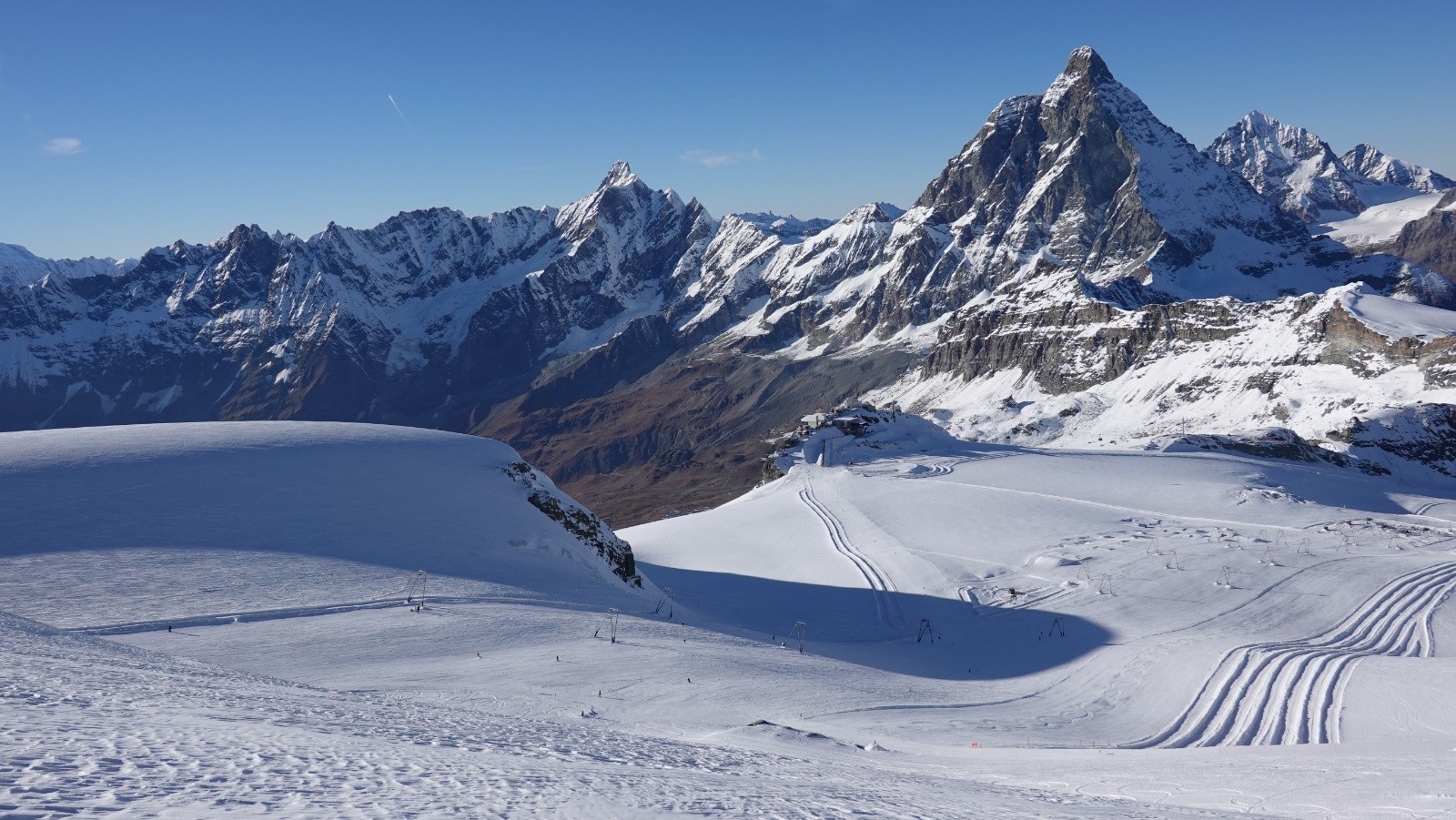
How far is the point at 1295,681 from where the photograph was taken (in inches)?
761

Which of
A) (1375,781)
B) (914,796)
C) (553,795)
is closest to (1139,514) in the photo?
(1375,781)

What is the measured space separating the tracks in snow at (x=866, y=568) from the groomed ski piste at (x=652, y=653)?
226mm

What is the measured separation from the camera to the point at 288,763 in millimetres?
6969

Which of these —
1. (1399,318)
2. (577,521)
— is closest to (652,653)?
(577,521)

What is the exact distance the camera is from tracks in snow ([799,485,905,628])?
28531mm

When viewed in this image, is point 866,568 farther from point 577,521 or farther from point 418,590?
point 418,590

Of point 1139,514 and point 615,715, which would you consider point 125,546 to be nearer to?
point 615,715

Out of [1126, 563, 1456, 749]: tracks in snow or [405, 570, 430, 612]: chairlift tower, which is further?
[405, 570, 430, 612]: chairlift tower

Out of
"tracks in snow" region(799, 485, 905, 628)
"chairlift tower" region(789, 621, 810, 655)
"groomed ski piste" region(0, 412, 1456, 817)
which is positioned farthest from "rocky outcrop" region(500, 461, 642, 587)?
"tracks in snow" region(799, 485, 905, 628)

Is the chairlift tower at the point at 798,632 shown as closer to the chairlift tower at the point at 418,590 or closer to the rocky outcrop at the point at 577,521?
the rocky outcrop at the point at 577,521

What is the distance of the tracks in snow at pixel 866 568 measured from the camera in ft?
93.6

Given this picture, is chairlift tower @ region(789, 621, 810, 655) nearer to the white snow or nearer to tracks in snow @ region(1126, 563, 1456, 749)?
tracks in snow @ region(1126, 563, 1456, 749)

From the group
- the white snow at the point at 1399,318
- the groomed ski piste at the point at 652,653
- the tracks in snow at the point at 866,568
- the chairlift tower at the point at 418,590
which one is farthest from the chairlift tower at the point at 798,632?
the white snow at the point at 1399,318

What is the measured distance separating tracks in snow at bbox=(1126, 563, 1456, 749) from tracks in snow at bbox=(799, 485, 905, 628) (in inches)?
397
